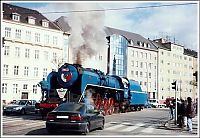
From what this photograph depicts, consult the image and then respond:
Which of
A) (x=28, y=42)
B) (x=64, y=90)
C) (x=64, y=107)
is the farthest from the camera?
(x=28, y=42)

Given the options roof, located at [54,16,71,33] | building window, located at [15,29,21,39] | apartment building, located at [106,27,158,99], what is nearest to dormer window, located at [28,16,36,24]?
building window, located at [15,29,21,39]

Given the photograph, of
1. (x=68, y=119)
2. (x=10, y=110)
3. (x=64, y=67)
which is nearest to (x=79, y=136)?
(x=68, y=119)

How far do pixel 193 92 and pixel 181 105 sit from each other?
290 feet

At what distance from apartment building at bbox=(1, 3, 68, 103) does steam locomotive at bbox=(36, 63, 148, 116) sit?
27.2 m

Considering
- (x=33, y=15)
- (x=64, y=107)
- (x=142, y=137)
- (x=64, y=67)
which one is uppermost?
(x=33, y=15)

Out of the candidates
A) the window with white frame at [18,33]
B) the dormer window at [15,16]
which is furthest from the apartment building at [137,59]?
the dormer window at [15,16]

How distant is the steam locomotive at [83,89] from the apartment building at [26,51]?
2724 cm

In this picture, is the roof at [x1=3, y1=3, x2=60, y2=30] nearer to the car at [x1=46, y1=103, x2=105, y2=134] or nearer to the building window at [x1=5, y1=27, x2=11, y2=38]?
the building window at [x1=5, y1=27, x2=11, y2=38]

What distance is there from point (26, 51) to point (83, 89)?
38.0 m

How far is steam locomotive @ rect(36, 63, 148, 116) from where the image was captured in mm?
21375

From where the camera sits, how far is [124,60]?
3113 inches

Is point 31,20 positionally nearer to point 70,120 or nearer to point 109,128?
point 109,128

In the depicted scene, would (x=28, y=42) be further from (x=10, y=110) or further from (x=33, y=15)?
(x=10, y=110)

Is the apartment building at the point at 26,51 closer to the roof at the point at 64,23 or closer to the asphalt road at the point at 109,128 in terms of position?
the roof at the point at 64,23
